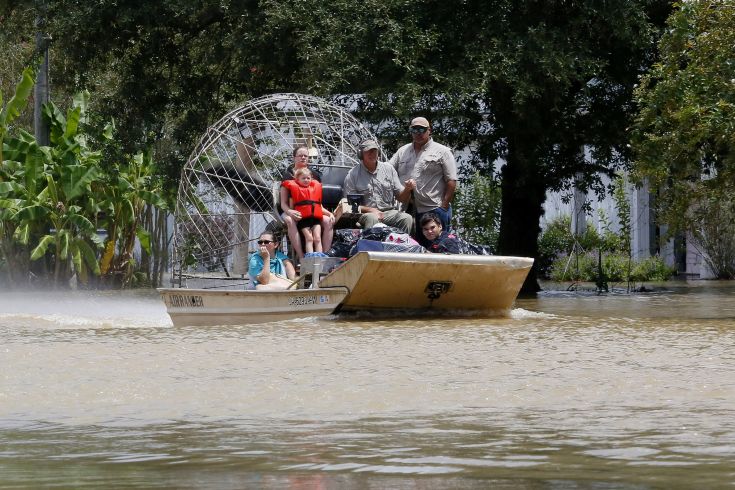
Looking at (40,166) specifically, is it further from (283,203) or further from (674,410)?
(674,410)

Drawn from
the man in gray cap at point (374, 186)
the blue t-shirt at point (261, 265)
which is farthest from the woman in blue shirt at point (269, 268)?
the man in gray cap at point (374, 186)

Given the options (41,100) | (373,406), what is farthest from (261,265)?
(41,100)

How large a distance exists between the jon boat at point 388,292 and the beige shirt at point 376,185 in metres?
1.30

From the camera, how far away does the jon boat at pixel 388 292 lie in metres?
14.3

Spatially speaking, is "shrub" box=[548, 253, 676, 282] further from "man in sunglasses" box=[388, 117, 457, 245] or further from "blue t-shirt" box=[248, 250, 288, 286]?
"blue t-shirt" box=[248, 250, 288, 286]

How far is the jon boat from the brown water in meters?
0.60

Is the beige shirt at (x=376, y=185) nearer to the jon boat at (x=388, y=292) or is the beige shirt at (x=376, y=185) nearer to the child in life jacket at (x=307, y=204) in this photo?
the child in life jacket at (x=307, y=204)

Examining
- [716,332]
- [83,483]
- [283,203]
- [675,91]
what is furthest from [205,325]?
[83,483]

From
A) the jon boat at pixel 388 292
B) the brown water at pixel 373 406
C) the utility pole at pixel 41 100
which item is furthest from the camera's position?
the utility pole at pixel 41 100

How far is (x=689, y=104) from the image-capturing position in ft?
53.3

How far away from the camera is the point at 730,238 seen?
98.3ft

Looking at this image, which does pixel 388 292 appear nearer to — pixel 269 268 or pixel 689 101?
pixel 269 268

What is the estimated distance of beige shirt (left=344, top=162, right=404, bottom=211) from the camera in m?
16.3

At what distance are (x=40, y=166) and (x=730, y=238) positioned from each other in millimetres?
14054
